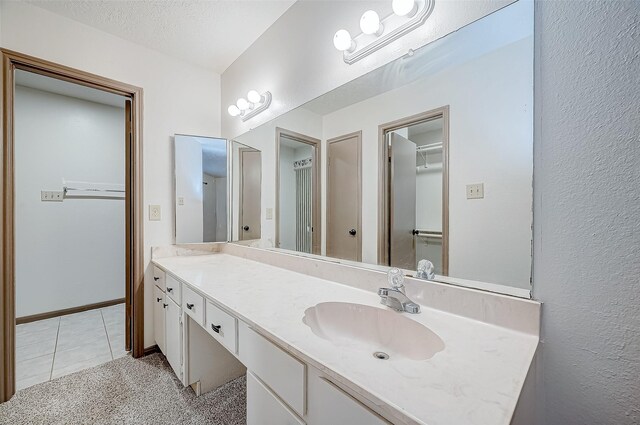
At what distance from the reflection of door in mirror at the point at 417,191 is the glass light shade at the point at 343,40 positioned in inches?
16.9

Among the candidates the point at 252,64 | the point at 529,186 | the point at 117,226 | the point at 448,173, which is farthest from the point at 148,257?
the point at 529,186

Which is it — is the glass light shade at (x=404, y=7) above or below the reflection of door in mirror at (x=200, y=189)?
above

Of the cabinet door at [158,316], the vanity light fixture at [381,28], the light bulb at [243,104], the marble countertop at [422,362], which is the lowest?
the cabinet door at [158,316]

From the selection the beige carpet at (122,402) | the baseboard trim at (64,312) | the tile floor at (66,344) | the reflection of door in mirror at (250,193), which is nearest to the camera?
the beige carpet at (122,402)

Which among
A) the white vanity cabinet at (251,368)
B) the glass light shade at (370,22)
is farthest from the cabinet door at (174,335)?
the glass light shade at (370,22)

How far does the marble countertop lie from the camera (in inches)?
16.9

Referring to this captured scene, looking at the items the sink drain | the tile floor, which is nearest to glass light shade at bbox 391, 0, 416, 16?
the sink drain

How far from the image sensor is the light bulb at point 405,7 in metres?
0.95

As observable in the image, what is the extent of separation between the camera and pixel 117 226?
2.95 meters

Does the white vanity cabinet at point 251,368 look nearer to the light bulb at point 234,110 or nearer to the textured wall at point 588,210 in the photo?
the textured wall at point 588,210

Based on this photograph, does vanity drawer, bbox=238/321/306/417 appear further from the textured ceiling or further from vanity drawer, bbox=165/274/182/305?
the textured ceiling

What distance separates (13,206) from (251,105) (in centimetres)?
151

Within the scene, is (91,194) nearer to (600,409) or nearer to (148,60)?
(148,60)

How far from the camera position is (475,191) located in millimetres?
872
